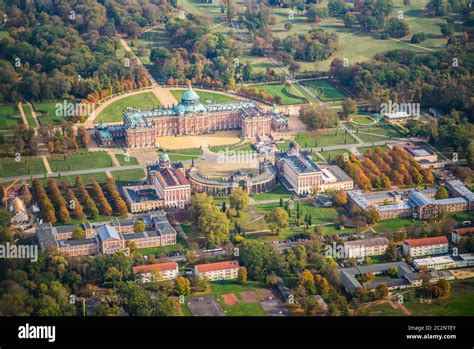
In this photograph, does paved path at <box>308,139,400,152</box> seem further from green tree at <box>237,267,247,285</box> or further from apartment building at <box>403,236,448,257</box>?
green tree at <box>237,267,247,285</box>

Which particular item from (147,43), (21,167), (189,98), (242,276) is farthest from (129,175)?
(147,43)

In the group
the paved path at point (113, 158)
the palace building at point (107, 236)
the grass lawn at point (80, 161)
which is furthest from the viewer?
the paved path at point (113, 158)

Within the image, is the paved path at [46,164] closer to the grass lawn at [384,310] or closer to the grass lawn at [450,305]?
the grass lawn at [384,310]

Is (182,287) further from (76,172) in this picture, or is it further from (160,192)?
(76,172)

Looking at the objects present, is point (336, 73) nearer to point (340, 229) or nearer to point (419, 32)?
point (419, 32)

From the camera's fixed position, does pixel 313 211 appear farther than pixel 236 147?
No

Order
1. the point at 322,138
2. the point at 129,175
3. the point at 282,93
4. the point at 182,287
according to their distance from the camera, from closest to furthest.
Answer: the point at 182,287 → the point at 129,175 → the point at 322,138 → the point at 282,93

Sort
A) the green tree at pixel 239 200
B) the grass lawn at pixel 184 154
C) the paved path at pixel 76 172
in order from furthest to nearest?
the grass lawn at pixel 184 154 < the paved path at pixel 76 172 < the green tree at pixel 239 200

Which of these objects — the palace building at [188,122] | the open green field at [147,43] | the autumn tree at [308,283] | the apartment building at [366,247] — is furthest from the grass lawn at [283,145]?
the open green field at [147,43]
